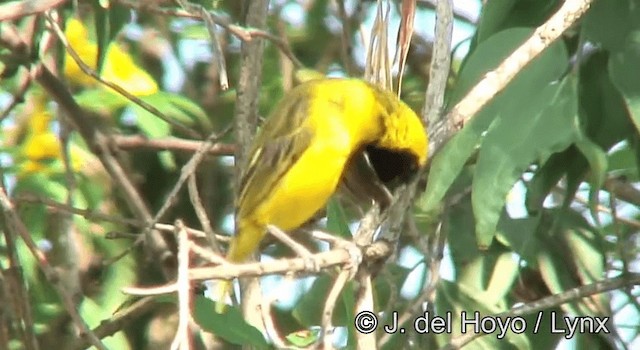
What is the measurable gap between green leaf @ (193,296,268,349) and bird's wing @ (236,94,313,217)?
2.08ft

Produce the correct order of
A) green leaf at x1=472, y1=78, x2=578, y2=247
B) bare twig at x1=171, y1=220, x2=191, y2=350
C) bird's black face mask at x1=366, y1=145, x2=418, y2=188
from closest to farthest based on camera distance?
bare twig at x1=171, y1=220, x2=191, y2=350 < green leaf at x1=472, y1=78, x2=578, y2=247 < bird's black face mask at x1=366, y1=145, x2=418, y2=188

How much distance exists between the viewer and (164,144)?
2.55 metres

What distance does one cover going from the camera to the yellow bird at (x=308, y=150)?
7.40 feet

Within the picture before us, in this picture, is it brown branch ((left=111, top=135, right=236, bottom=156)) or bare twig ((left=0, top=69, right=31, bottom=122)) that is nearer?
bare twig ((left=0, top=69, right=31, bottom=122))

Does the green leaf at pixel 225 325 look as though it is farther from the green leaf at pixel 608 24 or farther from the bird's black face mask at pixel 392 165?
the green leaf at pixel 608 24

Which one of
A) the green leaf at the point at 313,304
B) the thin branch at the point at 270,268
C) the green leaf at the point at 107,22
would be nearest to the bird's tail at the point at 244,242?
the green leaf at the point at 313,304

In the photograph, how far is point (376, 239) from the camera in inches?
76.7

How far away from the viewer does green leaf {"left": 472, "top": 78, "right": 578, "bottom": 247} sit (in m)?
1.88

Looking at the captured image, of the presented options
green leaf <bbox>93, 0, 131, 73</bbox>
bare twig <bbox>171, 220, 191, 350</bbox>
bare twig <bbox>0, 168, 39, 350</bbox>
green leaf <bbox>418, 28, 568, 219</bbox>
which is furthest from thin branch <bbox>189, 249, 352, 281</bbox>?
green leaf <bbox>93, 0, 131, 73</bbox>

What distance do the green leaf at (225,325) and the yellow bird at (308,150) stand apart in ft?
1.54

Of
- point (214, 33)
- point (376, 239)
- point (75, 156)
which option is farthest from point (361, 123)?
point (75, 156)

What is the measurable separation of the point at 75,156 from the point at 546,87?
3.76 ft

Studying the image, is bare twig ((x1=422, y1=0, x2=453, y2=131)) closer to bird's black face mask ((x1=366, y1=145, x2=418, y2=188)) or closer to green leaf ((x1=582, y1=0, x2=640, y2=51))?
bird's black face mask ((x1=366, y1=145, x2=418, y2=188))

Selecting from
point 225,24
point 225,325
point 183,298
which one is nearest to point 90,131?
point 225,24
